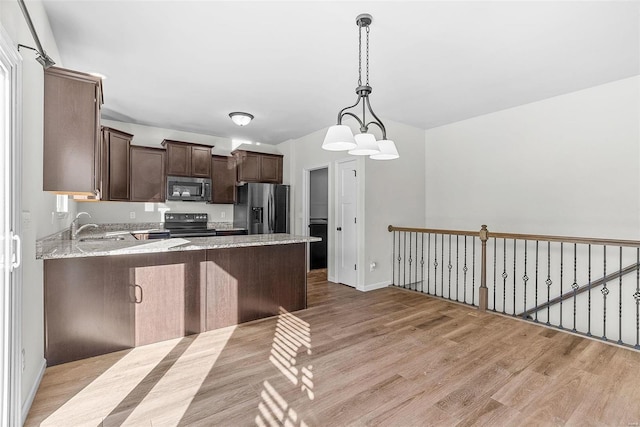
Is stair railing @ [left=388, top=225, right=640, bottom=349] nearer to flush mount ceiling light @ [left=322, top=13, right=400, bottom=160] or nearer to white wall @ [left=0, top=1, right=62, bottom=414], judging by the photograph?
flush mount ceiling light @ [left=322, top=13, right=400, bottom=160]

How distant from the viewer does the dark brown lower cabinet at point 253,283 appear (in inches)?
117

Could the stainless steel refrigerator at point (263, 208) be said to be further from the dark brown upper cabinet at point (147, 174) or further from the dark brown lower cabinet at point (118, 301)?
the dark brown lower cabinet at point (118, 301)

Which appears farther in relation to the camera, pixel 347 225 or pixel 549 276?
pixel 347 225

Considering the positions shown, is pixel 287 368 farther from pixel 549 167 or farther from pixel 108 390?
pixel 549 167

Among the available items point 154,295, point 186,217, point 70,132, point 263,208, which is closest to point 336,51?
point 70,132

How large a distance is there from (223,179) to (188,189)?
2.28 feet

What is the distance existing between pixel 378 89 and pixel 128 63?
2605 mm

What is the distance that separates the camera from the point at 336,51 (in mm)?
2684

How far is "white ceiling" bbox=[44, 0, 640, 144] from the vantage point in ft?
7.11

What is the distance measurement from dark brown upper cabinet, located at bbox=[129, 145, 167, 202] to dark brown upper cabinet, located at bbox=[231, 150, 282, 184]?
1.25 m

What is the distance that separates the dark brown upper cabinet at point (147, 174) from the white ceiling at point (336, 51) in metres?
0.83

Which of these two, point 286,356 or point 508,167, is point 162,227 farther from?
point 508,167

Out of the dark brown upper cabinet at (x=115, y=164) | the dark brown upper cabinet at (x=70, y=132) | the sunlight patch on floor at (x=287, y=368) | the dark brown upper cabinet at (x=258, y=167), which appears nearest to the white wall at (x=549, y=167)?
the dark brown upper cabinet at (x=258, y=167)

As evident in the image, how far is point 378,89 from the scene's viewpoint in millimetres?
3510
